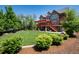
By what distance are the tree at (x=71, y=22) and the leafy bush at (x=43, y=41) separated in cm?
34

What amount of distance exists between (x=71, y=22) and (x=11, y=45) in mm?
1023

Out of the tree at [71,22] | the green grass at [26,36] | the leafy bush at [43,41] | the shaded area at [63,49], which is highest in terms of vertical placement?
the tree at [71,22]

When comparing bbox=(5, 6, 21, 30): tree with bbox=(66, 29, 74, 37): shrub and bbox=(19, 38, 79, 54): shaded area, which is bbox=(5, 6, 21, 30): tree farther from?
bbox=(66, 29, 74, 37): shrub

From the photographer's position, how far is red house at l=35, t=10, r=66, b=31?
3.97m

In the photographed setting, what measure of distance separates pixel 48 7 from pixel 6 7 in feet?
2.16

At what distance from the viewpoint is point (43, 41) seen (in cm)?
397

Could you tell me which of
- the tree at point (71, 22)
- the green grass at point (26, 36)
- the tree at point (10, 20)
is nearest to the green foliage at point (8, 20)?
the tree at point (10, 20)

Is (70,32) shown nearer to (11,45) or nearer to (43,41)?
(43,41)

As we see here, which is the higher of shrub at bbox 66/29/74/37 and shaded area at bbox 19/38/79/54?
shrub at bbox 66/29/74/37

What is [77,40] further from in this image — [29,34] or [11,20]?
[11,20]

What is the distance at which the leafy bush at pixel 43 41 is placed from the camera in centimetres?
396

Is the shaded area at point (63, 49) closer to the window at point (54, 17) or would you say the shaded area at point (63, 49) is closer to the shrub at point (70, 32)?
the shrub at point (70, 32)

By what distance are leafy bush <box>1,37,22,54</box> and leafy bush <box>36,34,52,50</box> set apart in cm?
29

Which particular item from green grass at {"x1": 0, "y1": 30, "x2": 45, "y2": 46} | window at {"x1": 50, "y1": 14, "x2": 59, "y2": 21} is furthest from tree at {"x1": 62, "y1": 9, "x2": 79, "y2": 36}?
green grass at {"x1": 0, "y1": 30, "x2": 45, "y2": 46}
